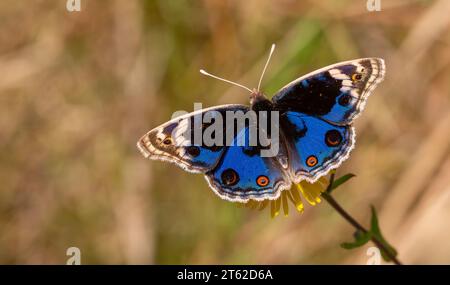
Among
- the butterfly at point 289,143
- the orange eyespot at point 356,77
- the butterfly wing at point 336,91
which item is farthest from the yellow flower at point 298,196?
the orange eyespot at point 356,77

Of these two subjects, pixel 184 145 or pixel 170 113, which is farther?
pixel 170 113

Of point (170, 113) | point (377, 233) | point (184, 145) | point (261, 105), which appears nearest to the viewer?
point (184, 145)

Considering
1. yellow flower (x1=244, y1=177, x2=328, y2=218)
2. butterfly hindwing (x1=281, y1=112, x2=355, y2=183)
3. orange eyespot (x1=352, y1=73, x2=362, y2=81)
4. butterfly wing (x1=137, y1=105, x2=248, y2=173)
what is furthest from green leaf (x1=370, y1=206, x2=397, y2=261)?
butterfly wing (x1=137, y1=105, x2=248, y2=173)

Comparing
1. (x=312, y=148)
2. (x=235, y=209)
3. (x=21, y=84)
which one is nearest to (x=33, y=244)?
(x=21, y=84)

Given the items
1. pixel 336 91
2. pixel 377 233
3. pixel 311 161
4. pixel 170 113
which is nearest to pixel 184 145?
pixel 311 161

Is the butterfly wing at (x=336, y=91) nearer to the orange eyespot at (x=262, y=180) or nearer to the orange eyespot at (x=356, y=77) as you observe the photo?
the orange eyespot at (x=356, y=77)

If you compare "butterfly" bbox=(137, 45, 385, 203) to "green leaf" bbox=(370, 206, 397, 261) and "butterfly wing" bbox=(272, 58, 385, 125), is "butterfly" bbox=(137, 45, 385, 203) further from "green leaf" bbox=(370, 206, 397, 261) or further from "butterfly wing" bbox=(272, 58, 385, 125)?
"green leaf" bbox=(370, 206, 397, 261)

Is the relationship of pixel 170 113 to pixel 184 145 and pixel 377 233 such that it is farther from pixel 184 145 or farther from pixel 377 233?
pixel 377 233
